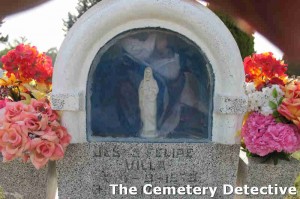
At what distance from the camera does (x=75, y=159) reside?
2559 mm

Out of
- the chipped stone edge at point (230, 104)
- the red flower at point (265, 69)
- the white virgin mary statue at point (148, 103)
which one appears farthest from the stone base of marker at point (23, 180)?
the red flower at point (265, 69)

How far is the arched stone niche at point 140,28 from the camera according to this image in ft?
7.44

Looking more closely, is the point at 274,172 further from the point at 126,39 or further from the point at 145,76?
the point at 126,39

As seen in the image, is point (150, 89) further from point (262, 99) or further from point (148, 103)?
point (262, 99)

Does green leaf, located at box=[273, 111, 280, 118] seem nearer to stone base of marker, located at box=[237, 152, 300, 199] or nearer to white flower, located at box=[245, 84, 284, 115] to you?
white flower, located at box=[245, 84, 284, 115]

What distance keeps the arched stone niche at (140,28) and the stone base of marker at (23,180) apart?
18.1 inches

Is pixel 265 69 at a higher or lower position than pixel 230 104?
higher

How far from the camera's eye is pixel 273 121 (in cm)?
246

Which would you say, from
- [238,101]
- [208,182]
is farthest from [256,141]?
[208,182]

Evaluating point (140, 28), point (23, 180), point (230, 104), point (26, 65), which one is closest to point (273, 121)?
point (230, 104)

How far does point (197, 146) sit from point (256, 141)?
41 centimetres

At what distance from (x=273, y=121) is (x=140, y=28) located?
1116 millimetres

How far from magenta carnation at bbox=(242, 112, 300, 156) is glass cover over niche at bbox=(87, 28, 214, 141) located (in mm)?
287

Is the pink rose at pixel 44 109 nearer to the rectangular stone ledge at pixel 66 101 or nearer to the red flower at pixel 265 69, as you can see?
the rectangular stone ledge at pixel 66 101
